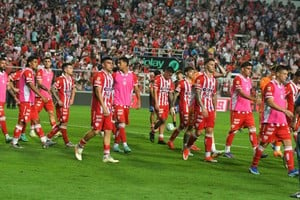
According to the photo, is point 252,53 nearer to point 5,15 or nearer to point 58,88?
point 5,15

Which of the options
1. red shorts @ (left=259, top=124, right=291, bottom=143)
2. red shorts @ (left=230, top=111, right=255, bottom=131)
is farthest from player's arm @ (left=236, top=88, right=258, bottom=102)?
red shorts @ (left=259, top=124, right=291, bottom=143)

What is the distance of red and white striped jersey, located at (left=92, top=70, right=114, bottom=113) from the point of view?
660 inches

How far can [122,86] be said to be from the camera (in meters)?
19.1

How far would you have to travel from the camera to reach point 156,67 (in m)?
36.6

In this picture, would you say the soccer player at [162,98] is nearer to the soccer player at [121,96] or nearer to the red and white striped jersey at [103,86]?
the soccer player at [121,96]

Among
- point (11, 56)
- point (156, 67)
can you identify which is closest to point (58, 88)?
point (156, 67)

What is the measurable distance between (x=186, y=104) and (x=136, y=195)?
27.8 ft

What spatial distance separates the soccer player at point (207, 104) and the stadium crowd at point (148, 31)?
25573 millimetres

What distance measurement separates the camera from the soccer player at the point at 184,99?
2061 cm

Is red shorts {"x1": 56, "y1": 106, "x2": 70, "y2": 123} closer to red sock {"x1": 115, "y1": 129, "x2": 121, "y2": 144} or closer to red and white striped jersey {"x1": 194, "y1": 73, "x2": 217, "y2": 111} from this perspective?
red sock {"x1": 115, "y1": 129, "x2": 121, "y2": 144}

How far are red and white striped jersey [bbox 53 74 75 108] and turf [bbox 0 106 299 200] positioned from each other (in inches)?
45.8

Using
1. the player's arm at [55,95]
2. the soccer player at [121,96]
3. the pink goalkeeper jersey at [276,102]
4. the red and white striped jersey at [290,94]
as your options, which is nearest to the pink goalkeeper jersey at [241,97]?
the red and white striped jersey at [290,94]

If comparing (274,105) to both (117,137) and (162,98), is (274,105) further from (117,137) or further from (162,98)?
(162,98)

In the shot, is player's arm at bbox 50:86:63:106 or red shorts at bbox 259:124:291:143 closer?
red shorts at bbox 259:124:291:143
